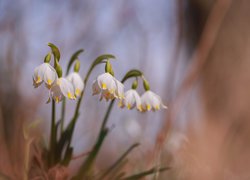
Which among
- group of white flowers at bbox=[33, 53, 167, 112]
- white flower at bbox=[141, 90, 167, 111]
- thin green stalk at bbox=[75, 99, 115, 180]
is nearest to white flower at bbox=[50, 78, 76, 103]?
group of white flowers at bbox=[33, 53, 167, 112]

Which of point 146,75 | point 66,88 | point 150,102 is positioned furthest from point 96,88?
point 146,75

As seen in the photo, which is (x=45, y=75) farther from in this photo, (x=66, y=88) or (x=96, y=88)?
(x=96, y=88)

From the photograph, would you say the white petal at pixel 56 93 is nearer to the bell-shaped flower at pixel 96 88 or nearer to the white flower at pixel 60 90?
the white flower at pixel 60 90

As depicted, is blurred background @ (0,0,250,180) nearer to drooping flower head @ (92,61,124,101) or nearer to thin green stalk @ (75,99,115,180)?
thin green stalk @ (75,99,115,180)

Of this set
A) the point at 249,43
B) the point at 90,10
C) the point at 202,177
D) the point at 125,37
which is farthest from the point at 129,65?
the point at 202,177

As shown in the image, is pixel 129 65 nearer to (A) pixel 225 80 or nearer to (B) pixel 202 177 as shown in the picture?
(A) pixel 225 80

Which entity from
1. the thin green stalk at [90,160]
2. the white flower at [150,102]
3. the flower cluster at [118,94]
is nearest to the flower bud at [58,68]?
the flower cluster at [118,94]
